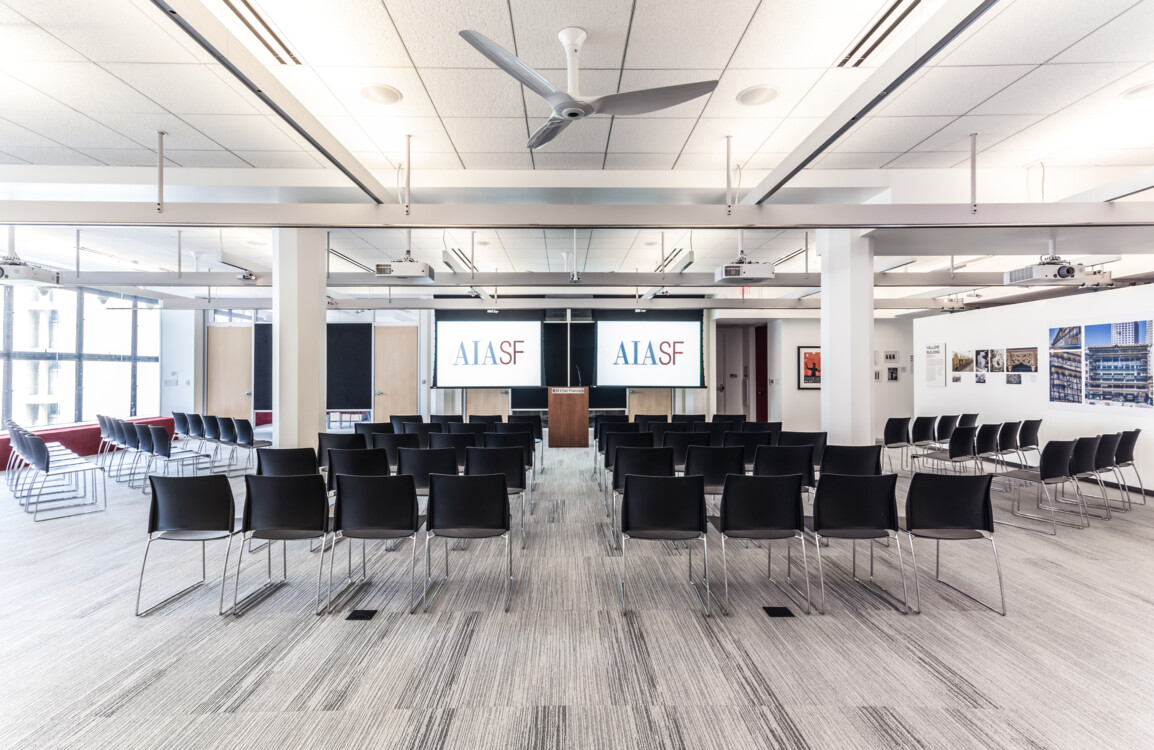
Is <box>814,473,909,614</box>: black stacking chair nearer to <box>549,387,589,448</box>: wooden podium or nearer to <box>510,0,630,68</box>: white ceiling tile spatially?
<box>510,0,630,68</box>: white ceiling tile

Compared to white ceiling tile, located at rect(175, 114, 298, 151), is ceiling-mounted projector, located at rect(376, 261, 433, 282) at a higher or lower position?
lower

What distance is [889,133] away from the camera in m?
4.63

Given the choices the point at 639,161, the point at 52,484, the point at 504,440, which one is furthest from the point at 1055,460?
the point at 52,484

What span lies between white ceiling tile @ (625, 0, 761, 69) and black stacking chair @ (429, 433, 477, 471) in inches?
163

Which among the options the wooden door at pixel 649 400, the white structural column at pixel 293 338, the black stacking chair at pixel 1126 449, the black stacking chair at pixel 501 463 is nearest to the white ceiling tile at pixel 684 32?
the black stacking chair at pixel 501 463

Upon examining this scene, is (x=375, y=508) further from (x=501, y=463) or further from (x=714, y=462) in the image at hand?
(x=714, y=462)

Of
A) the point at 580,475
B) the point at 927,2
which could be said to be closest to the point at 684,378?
the point at 580,475

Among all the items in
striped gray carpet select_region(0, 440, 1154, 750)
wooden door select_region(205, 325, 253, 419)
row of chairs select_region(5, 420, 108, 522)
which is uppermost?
wooden door select_region(205, 325, 253, 419)

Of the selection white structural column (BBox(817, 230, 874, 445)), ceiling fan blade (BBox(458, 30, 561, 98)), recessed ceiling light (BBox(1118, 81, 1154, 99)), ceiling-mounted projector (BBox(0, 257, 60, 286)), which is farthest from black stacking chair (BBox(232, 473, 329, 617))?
recessed ceiling light (BBox(1118, 81, 1154, 99))

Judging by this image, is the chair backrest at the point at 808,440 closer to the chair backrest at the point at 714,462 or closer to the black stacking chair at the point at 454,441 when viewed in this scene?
the chair backrest at the point at 714,462

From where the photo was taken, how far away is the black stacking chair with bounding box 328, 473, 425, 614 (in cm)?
357

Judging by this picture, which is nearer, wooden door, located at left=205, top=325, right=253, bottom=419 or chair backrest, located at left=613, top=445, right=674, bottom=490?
chair backrest, located at left=613, top=445, right=674, bottom=490

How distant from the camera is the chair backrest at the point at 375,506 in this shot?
3.57 m

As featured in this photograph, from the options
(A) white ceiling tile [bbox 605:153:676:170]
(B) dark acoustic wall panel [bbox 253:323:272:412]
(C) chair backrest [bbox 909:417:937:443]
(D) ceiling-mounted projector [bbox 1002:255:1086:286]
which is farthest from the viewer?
(B) dark acoustic wall panel [bbox 253:323:272:412]
